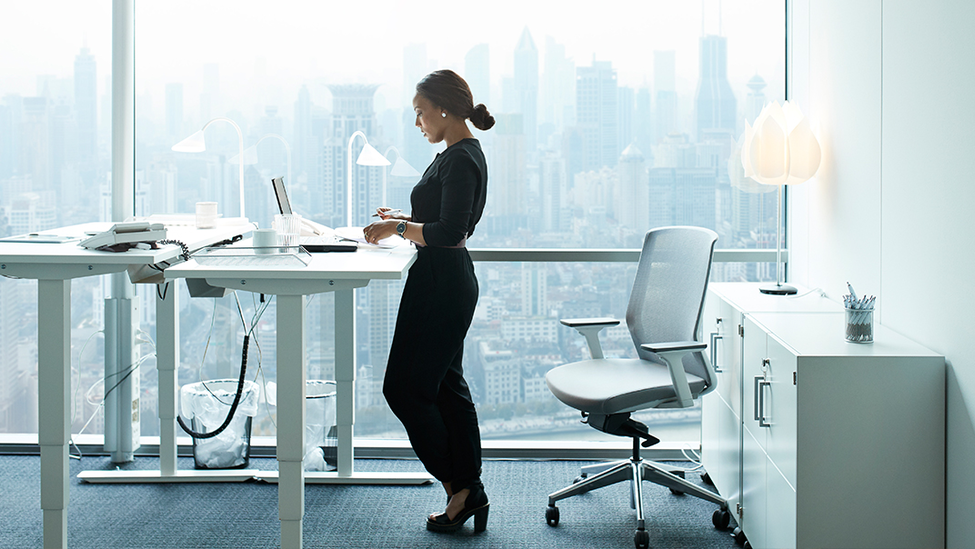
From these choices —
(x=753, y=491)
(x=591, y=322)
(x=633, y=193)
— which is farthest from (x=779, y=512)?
(x=633, y=193)

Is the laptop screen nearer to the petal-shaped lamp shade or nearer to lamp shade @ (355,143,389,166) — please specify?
lamp shade @ (355,143,389,166)

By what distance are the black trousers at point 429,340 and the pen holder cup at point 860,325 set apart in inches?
47.9

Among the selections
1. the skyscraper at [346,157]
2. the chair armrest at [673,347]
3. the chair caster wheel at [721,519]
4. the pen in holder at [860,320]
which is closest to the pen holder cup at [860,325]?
the pen in holder at [860,320]

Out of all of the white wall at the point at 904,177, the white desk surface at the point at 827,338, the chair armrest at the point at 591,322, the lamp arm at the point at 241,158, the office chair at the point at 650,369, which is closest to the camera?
the white wall at the point at 904,177

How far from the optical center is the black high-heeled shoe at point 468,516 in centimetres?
279

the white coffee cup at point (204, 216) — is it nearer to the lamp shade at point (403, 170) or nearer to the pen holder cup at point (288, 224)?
the pen holder cup at point (288, 224)

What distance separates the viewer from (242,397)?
134 inches

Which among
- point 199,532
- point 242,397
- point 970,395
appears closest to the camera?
point 970,395

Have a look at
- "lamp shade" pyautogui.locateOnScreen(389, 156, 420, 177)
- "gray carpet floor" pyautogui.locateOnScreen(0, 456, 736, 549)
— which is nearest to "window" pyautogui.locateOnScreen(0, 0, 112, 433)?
"gray carpet floor" pyautogui.locateOnScreen(0, 456, 736, 549)

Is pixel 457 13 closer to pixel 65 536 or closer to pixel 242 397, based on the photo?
pixel 242 397

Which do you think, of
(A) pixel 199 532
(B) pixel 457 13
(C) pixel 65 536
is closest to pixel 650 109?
(B) pixel 457 13

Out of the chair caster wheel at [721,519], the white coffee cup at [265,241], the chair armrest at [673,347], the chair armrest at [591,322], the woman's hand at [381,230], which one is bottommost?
the chair caster wheel at [721,519]

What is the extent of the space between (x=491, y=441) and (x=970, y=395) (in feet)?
6.94

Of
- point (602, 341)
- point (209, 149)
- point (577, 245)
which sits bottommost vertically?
point (602, 341)
